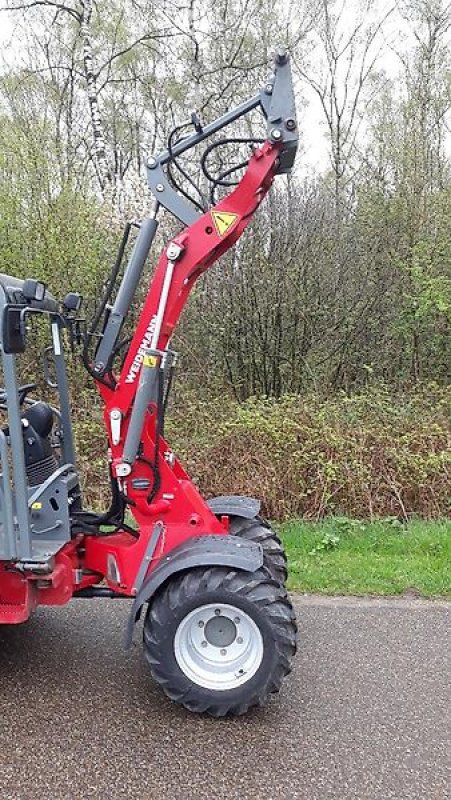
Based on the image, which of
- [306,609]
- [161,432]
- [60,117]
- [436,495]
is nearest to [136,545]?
[161,432]

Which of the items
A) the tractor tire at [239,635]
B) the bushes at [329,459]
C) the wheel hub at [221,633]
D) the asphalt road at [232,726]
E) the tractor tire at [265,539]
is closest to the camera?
the asphalt road at [232,726]

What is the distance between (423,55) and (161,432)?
42.6 feet

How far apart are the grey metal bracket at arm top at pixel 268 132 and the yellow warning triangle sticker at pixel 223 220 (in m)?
0.13

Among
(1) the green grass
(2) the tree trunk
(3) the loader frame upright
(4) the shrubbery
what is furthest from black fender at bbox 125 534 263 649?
(2) the tree trunk

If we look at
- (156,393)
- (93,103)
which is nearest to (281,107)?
(156,393)

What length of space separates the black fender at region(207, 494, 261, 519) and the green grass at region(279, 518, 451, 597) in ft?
3.37

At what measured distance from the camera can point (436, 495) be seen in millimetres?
6996

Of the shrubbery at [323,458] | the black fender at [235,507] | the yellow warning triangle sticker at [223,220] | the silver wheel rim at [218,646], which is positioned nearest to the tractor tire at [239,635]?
the silver wheel rim at [218,646]

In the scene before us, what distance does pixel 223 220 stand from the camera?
3797 mm

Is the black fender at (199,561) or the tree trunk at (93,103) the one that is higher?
the tree trunk at (93,103)

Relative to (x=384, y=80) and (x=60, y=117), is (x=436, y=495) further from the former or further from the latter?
(x=384, y=80)

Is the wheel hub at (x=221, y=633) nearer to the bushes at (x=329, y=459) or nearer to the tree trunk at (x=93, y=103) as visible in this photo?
the bushes at (x=329, y=459)

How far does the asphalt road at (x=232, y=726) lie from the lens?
3.15 meters

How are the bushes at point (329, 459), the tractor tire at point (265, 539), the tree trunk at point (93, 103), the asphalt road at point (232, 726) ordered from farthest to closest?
the tree trunk at point (93, 103)
the bushes at point (329, 459)
the tractor tire at point (265, 539)
the asphalt road at point (232, 726)
